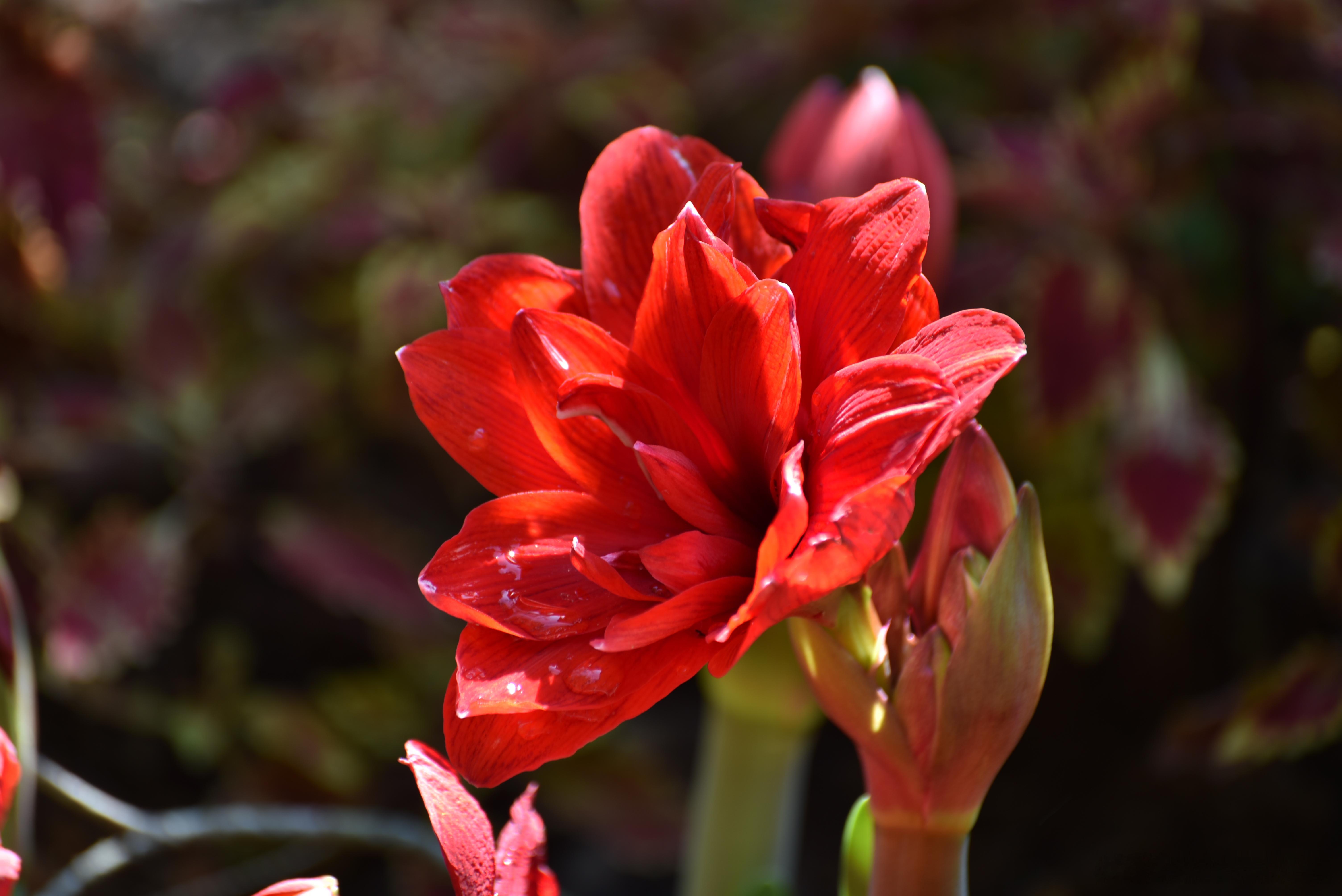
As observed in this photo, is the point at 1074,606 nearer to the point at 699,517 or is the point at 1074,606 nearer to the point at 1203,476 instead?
the point at 1203,476

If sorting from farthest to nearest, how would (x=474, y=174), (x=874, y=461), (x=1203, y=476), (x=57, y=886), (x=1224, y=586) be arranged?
(x=474, y=174) → (x=1224, y=586) → (x=1203, y=476) → (x=57, y=886) → (x=874, y=461)

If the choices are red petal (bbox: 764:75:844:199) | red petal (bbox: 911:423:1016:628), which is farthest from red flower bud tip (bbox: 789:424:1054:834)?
red petal (bbox: 764:75:844:199)

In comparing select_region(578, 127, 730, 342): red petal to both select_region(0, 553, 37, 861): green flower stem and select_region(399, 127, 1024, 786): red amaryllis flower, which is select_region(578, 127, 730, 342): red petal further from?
select_region(0, 553, 37, 861): green flower stem

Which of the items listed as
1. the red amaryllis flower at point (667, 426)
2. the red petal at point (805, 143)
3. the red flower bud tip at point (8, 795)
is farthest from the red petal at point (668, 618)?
the red petal at point (805, 143)

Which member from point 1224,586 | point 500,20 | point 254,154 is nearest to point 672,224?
point 1224,586

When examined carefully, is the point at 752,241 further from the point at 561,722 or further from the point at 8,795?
the point at 8,795

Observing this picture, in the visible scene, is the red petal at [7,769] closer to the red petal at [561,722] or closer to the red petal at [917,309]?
the red petal at [561,722]
